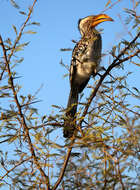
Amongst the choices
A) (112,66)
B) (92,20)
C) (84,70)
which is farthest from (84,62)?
(112,66)

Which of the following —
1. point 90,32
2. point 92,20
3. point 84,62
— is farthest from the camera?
point 92,20

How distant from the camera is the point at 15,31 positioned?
5.06 ft

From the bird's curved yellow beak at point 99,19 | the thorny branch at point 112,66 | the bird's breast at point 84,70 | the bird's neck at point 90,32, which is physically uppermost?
the bird's curved yellow beak at point 99,19

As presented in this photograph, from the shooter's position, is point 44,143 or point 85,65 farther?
point 85,65

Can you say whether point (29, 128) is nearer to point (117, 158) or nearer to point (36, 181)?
point (36, 181)

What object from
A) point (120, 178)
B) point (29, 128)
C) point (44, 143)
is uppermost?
point (29, 128)

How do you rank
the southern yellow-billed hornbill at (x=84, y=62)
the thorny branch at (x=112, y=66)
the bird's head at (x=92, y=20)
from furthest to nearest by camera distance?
the bird's head at (x=92, y=20), the southern yellow-billed hornbill at (x=84, y=62), the thorny branch at (x=112, y=66)

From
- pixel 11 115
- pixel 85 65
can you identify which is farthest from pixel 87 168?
pixel 85 65

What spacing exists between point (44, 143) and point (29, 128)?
14 centimetres

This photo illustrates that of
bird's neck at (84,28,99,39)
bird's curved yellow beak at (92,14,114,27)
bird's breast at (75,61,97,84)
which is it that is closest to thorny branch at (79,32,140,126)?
bird's neck at (84,28,99,39)

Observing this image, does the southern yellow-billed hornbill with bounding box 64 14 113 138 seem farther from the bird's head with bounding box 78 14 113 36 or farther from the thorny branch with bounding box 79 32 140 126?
the thorny branch with bounding box 79 32 140 126

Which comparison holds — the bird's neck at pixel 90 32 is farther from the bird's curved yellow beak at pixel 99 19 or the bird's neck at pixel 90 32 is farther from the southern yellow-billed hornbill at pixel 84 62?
the bird's curved yellow beak at pixel 99 19

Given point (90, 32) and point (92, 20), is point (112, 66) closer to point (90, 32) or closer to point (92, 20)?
point (90, 32)

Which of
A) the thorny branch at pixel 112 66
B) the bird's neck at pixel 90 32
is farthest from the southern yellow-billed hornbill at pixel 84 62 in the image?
the thorny branch at pixel 112 66
